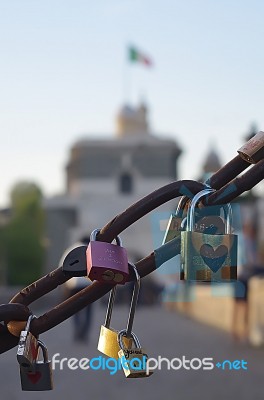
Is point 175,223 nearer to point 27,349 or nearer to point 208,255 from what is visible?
point 208,255

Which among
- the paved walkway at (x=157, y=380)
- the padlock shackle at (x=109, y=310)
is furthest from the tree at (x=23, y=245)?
the padlock shackle at (x=109, y=310)

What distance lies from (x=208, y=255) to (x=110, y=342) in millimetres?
157

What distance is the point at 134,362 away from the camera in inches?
38.4

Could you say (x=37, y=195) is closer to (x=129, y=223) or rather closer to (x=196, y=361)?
(x=196, y=361)

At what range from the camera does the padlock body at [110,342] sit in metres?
1.02

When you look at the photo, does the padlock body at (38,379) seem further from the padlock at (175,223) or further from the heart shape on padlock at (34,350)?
the padlock at (175,223)

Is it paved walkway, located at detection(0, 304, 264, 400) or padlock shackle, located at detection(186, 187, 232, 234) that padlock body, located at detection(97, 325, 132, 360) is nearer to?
padlock shackle, located at detection(186, 187, 232, 234)

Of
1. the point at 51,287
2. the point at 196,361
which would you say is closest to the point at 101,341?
the point at 51,287

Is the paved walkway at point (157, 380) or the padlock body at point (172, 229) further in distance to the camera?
the paved walkway at point (157, 380)

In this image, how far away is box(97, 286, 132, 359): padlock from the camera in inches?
40.4

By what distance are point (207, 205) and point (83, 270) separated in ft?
0.44

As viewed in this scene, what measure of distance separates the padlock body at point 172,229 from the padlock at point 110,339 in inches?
3.0

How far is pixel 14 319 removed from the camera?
3.31ft

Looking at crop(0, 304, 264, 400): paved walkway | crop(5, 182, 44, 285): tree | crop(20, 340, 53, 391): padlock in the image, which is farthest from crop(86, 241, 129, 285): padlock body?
crop(5, 182, 44, 285): tree
